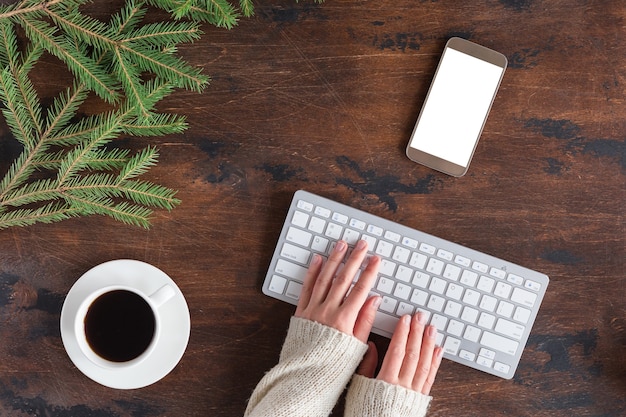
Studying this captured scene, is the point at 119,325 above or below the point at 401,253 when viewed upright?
below

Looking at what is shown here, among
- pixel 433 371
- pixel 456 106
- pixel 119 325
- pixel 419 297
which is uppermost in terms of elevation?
pixel 456 106

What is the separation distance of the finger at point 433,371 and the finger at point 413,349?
1.0 inches

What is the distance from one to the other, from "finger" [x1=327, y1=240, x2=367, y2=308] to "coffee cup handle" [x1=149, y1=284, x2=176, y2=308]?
245mm

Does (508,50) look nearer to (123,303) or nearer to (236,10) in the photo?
(236,10)

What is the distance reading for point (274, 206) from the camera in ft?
2.95

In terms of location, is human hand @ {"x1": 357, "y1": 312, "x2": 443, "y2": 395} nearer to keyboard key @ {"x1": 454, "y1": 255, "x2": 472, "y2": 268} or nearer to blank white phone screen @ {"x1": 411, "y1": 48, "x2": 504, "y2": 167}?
keyboard key @ {"x1": 454, "y1": 255, "x2": 472, "y2": 268}

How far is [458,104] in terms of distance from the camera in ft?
2.86

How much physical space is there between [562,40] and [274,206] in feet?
1.72

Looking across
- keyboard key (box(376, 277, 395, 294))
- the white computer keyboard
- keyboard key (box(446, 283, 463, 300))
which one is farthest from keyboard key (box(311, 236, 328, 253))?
keyboard key (box(446, 283, 463, 300))

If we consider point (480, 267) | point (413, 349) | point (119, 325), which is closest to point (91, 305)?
point (119, 325)

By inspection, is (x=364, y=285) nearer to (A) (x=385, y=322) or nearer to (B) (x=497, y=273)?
(A) (x=385, y=322)

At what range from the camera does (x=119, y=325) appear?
86 cm

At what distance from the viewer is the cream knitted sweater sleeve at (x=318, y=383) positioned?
0.87 m

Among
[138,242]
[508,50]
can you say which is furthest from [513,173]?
→ [138,242]
